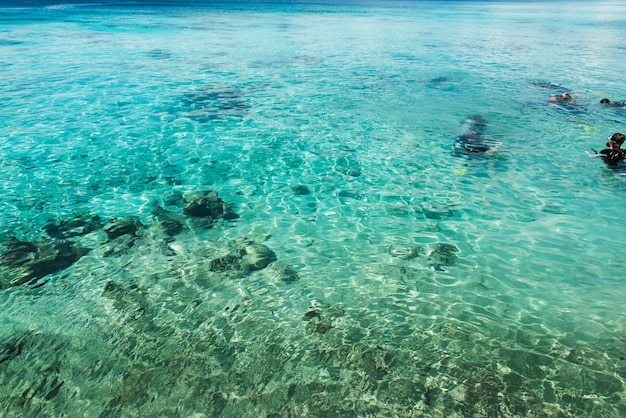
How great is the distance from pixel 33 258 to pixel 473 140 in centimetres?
1439

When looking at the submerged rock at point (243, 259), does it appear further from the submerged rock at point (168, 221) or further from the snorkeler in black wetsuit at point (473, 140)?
the snorkeler in black wetsuit at point (473, 140)

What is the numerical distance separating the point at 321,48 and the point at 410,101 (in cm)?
1840

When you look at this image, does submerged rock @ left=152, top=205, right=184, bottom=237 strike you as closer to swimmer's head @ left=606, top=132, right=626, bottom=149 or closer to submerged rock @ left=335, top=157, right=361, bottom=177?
submerged rock @ left=335, top=157, right=361, bottom=177

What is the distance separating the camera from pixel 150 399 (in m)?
5.58

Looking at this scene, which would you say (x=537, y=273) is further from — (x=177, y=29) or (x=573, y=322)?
(x=177, y=29)

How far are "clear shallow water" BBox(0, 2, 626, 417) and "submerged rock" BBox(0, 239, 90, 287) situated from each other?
0.83 feet

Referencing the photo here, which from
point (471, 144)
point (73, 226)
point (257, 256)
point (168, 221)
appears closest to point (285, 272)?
point (257, 256)

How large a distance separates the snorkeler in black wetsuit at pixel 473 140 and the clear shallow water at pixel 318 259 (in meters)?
0.39

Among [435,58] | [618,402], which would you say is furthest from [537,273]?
[435,58]

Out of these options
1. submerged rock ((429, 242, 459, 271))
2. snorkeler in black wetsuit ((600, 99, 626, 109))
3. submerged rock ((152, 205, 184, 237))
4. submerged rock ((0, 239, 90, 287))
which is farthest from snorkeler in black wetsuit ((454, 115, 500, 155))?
submerged rock ((0, 239, 90, 287))

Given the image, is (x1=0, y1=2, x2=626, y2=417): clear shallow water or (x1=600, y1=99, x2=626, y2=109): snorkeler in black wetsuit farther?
(x1=600, y1=99, x2=626, y2=109): snorkeler in black wetsuit

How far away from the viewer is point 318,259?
344 inches

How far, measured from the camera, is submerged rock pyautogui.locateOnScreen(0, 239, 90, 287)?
26.4ft

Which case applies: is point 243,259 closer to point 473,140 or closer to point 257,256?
point 257,256
